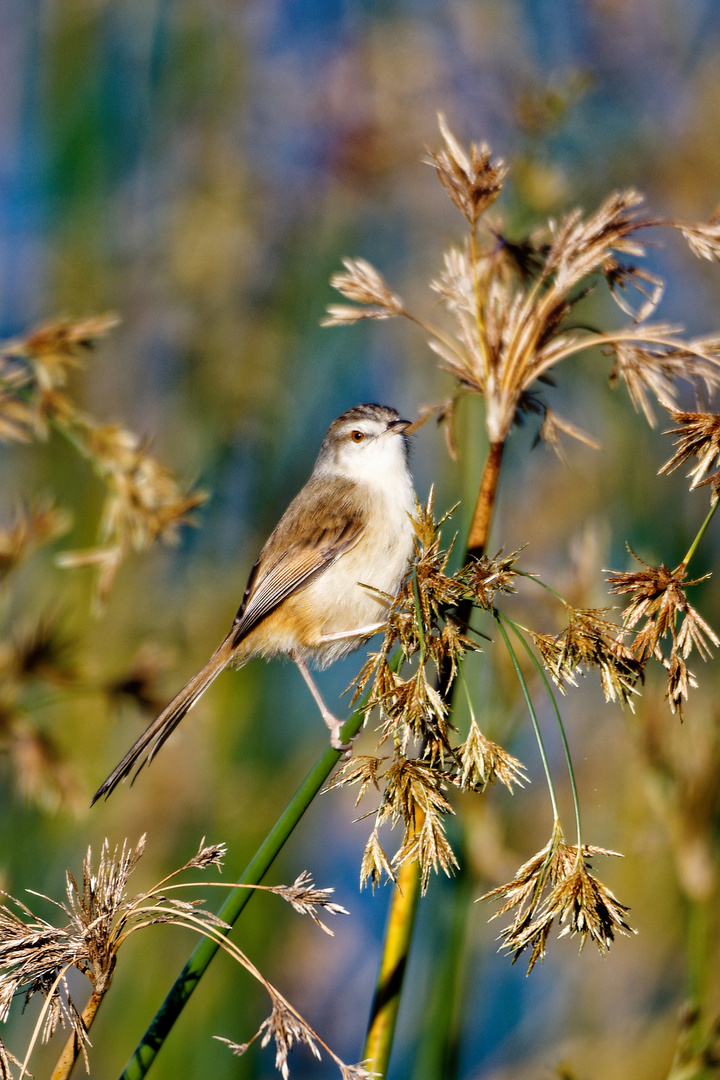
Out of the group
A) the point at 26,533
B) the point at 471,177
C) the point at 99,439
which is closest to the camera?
the point at 471,177

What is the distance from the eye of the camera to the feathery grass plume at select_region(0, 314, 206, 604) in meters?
2.39

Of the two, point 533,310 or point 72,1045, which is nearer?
point 72,1045

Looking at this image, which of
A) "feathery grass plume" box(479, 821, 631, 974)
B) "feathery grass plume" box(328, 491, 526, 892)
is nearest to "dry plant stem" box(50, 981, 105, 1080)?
"feathery grass plume" box(328, 491, 526, 892)

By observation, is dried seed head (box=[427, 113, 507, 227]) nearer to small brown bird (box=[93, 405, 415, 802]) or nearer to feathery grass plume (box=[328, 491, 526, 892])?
feathery grass plume (box=[328, 491, 526, 892])

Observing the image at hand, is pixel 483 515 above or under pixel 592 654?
above

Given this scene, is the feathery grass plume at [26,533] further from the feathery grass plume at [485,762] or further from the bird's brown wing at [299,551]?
the feathery grass plume at [485,762]

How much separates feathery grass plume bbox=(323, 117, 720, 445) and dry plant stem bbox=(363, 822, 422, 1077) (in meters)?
0.87

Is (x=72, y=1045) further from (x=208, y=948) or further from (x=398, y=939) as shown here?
(x=398, y=939)

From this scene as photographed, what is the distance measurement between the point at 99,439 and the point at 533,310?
1.20 meters

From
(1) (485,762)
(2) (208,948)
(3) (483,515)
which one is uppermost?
(3) (483,515)

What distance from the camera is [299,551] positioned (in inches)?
126

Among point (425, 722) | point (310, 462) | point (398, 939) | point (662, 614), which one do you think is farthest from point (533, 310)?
point (310, 462)

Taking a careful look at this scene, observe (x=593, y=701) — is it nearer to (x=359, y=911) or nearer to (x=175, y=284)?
(x=359, y=911)

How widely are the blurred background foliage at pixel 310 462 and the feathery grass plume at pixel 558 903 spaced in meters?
0.67
